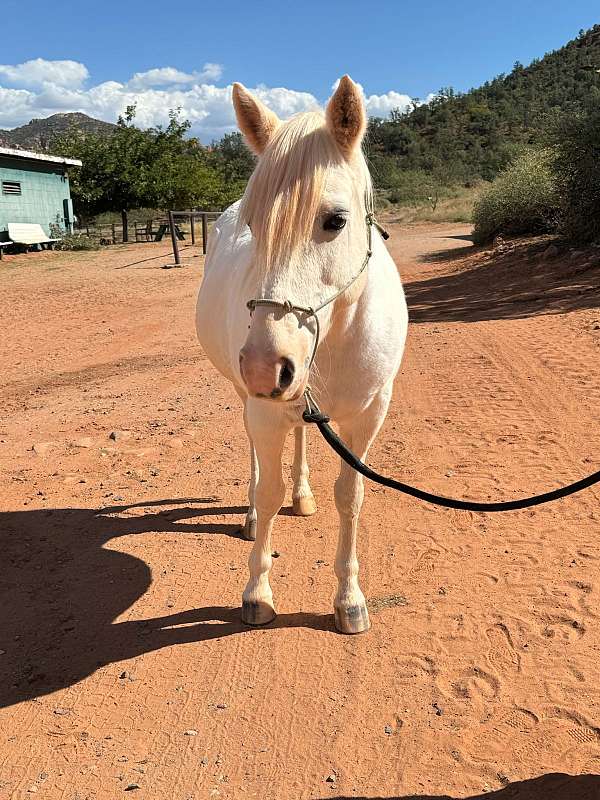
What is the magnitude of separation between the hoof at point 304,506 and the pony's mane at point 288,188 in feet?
7.95

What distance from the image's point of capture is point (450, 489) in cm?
439

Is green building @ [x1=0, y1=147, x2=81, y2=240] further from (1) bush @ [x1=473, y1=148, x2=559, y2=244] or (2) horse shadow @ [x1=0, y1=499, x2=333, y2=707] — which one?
(2) horse shadow @ [x1=0, y1=499, x2=333, y2=707]

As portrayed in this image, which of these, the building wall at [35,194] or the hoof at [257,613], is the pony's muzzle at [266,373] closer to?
the hoof at [257,613]

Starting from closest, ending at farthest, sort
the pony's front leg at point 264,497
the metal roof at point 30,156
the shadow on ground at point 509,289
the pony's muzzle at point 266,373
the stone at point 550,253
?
the pony's muzzle at point 266,373 → the pony's front leg at point 264,497 → the shadow on ground at point 509,289 → the stone at point 550,253 → the metal roof at point 30,156

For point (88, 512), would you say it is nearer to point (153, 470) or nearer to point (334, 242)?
point (153, 470)

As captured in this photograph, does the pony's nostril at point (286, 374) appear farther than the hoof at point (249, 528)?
No

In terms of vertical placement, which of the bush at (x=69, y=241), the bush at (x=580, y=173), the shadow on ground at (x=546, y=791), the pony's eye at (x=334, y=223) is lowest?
A: the bush at (x=69, y=241)

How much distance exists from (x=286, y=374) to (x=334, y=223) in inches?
22.9

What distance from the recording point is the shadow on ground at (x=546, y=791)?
206 cm

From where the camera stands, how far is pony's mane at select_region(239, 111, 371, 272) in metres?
2.01

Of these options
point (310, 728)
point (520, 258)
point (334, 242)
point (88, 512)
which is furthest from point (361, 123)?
point (520, 258)

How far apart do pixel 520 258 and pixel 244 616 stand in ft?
44.4

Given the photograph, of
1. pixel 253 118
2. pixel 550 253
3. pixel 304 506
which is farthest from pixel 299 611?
pixel 550 253

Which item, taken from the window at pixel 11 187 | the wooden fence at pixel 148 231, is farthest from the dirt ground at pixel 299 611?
the wooden fence at pixel 148 231
